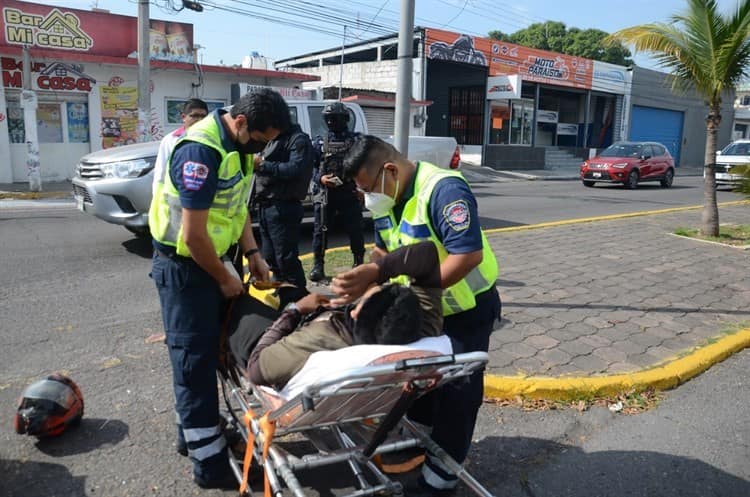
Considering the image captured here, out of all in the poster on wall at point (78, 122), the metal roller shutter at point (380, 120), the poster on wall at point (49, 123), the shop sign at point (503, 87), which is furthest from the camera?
the shop sign at point (503, 87)

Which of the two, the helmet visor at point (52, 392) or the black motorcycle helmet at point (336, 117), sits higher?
the black motorcycle helmet at point (336, 117)

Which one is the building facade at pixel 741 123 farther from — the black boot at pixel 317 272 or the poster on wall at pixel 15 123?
the black boot at pixel 317 272

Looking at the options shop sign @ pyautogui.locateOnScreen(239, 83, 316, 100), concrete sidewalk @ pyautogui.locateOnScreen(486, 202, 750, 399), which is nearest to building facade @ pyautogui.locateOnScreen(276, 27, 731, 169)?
shop sign @ pyautogui.locateOnScreen(239, 83, 316, 100)

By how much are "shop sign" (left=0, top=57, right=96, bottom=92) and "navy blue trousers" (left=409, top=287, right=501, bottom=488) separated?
53.3 feet

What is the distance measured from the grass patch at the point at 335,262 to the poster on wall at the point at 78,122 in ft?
40.4

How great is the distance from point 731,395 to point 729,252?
5108 millimetres

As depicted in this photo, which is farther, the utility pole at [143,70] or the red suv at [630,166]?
the red suv at [630,166]

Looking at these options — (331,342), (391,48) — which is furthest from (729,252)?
(391,48)

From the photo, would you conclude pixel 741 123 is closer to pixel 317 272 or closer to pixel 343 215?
pixel 343 215

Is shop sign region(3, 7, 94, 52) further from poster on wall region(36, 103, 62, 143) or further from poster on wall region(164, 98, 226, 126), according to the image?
poster on wall region(164, 98, 226, 126)

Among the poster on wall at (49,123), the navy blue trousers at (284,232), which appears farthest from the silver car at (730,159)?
the poster on wall at (49,123)

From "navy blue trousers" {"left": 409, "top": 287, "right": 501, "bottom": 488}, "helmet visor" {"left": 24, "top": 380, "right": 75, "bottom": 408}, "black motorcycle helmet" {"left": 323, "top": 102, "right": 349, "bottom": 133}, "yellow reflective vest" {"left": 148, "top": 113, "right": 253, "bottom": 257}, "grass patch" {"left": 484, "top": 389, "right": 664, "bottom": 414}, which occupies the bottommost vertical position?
"grass patch" {"left": 484, "top": 389, "right": 664, "bottom": 414}

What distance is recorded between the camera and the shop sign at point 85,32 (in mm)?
14922

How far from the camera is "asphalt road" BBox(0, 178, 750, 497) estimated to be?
2.88m
